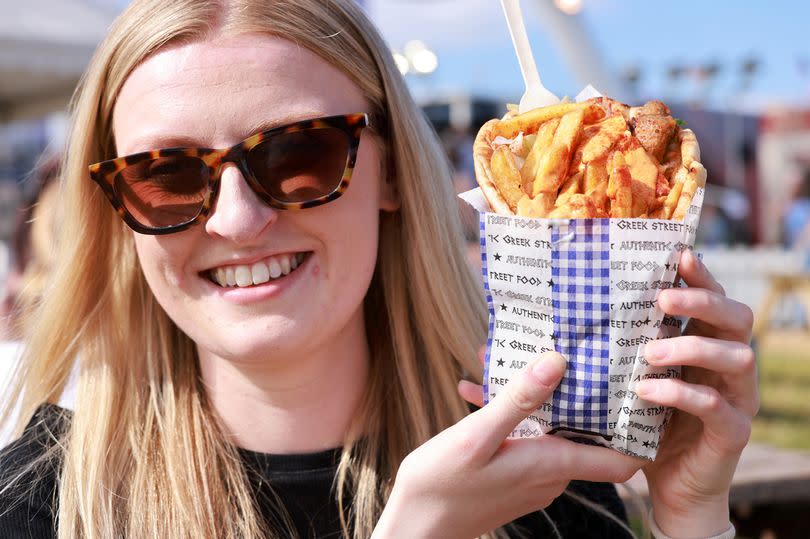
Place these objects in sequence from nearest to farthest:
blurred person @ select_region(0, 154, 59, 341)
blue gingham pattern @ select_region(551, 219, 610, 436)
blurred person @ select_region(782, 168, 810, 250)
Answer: blue gingham pattern @ select_region(551, 219, 610, 436) < blurred person @ select_region(0, 154, 59, 341) < blurred person @ select_region(782, 168, 810, 250)

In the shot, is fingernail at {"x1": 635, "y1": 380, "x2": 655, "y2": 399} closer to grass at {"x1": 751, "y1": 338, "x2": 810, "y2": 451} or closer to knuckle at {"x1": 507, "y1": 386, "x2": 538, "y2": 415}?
knuckle at {"x1": 507, "y1": 386, "x2": 538, "y2": 415}

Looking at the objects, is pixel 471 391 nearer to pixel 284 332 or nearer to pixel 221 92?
pixel 284 332

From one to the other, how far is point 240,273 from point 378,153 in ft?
1.46

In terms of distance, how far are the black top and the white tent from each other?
621 centimetres

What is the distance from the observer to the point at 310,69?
1750 mm

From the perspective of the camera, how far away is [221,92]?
65.1 inches

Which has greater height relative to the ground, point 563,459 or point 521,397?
point 521,397

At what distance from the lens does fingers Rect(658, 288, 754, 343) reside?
4.50 ft

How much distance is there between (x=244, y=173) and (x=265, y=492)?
723 mm

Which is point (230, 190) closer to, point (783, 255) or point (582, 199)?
point (582, 199)

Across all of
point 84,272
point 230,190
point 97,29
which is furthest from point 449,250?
point 97,29

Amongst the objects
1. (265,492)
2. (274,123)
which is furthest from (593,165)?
(265,492)

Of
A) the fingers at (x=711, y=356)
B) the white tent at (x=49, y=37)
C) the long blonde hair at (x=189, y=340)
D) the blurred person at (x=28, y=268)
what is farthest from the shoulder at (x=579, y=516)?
the white tent at (x=49, y=37)

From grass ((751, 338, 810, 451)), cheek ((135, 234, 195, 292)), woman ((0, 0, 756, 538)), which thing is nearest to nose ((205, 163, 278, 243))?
woman ((0, 0, 756, 538))
